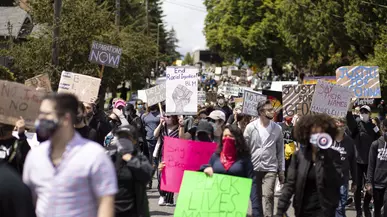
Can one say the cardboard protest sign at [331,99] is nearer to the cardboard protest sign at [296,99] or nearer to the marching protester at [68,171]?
the cardboard protest sign at [296,99]

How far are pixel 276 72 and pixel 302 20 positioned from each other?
2879cm

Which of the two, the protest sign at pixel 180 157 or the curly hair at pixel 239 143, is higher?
the curly hair at pixel 239 143

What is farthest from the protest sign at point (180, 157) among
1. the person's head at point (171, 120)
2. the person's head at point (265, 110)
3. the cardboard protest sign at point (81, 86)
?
the cardboard protest sign at point (81, 86)

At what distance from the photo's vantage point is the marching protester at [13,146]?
6.04 metres

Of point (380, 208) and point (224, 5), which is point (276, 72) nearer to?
point (224, 5)

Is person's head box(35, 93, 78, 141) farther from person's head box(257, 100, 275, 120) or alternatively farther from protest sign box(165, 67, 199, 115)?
protest sign box(165, 67, 199, 115)

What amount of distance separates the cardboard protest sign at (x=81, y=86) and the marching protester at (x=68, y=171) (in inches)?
276

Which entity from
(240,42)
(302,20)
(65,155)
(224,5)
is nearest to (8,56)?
(65,155)

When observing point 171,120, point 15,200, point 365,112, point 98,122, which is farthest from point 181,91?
point 15,200

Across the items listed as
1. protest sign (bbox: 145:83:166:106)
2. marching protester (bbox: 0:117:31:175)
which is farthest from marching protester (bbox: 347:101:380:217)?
marching protester (bbox: 0:117:31:175)

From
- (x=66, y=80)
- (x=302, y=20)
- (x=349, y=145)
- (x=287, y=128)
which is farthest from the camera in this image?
(x=302, y=20)

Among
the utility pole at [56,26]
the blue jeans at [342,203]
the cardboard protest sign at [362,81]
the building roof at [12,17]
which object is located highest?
the building roof at [12,17]

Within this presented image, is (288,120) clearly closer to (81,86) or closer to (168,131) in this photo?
(168,131)

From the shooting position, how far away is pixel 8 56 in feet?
81.8
